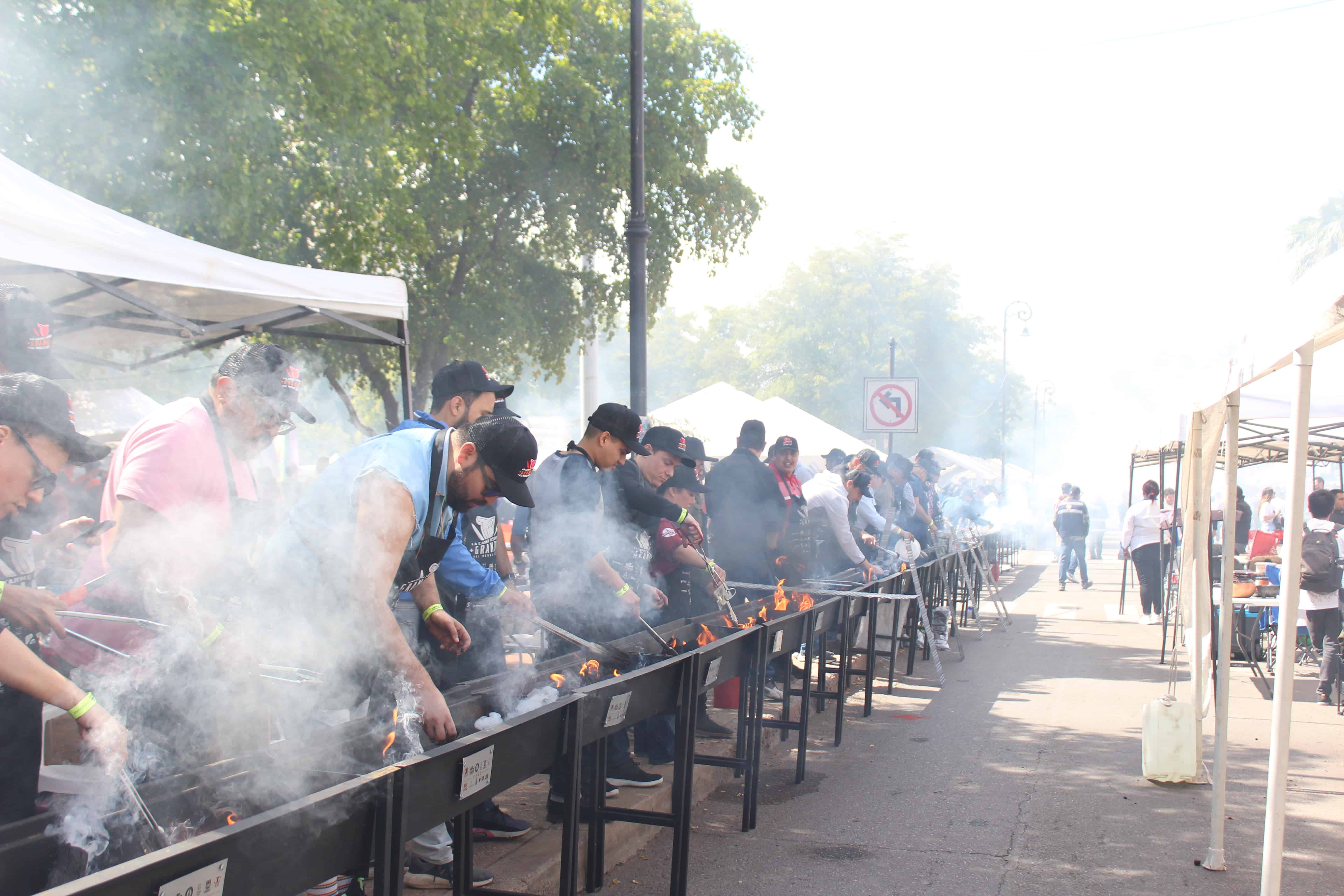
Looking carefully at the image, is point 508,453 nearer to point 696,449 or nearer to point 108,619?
point 108,619

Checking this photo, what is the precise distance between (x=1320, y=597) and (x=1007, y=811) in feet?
16.3

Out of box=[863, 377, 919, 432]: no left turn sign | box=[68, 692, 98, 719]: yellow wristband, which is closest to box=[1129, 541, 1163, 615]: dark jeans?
A: box=[863, 377, 919, 432]: no left turn sign

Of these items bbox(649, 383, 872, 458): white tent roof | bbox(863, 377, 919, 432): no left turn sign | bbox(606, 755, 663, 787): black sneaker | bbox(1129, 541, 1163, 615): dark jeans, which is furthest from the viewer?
bbox(649, 383, 872, 458): white tent roof

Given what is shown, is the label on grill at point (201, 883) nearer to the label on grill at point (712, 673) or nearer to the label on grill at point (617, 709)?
the label on grill at point (617, 709)

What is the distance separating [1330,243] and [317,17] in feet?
135

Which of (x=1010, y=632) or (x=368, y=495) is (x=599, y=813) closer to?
(x=368, y=495)

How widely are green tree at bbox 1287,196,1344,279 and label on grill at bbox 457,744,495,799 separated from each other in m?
41.2

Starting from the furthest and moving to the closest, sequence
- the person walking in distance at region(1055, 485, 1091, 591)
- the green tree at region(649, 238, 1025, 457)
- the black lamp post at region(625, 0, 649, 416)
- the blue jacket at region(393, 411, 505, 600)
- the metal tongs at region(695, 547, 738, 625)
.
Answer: the green tree at region(649, 238, 1025, 457) → the person walking in distance at region(1055, 485, 1091, 591) → the black lamp post at region(625, 0, 649, 416) → the metal tongs at region(695, 547, 738, 625) → the blue jacket at region(393, 411, 505, 600)

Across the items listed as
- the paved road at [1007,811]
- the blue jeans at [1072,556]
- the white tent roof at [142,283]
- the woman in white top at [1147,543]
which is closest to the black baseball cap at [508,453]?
the paved road at [1007,811]

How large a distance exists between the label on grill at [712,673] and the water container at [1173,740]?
299cm

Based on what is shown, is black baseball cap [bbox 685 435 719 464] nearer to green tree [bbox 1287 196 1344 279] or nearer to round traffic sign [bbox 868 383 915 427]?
round traffic sign [bbox 868 383 915 427]

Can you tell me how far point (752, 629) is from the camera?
16.6ft

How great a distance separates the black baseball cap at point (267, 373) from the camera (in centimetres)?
344

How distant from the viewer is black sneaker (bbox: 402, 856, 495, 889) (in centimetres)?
389
